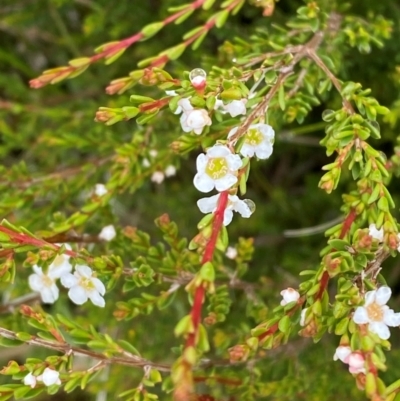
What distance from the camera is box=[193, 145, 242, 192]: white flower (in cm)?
114

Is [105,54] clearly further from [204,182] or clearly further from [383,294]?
[383,294]

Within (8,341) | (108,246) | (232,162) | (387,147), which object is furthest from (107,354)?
(387,147)

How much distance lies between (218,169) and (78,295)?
489 millimetres

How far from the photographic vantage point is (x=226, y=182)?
3.74ft

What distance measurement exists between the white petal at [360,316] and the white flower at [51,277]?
0.70m

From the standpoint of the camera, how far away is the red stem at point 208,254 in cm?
99

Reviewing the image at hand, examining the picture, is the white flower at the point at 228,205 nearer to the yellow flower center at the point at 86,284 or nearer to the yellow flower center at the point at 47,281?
the yellow flower center at the point at 86,284

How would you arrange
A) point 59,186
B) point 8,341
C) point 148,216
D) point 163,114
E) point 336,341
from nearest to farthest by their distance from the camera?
point 8,341 < point 163,114 < point 59,186 < point 336,341 < point 148,216

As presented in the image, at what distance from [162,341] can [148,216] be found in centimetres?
82

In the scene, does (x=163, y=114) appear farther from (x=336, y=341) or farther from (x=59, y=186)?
(x=336, y=341)

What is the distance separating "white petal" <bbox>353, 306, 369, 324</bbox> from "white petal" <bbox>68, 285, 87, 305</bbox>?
2.04ft

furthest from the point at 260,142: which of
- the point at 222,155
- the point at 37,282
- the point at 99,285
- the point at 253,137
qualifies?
the point at 37,282

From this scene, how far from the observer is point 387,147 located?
108 inches

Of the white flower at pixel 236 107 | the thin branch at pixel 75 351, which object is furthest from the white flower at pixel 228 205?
the thin branch at pixel 75 351
